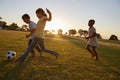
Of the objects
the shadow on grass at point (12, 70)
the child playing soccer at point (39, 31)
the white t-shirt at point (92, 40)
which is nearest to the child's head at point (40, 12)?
the child playing soccer at point (39, 31)

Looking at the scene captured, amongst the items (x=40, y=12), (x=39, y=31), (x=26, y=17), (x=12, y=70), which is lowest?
(x=12, y=70)

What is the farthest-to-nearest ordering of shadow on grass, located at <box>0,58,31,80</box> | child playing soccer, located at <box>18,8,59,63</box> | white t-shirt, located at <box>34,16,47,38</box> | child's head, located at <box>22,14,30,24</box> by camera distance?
child's head, located at <box>22,14,30,24</box> < white t-shirt, located at <box>34,16,47,38</box> < child playing soccer, located at <box>18,8,59,63</box> < shadow on grass, located at <box>0,58,31,80</box>

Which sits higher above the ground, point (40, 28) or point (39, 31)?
point (40, 28)

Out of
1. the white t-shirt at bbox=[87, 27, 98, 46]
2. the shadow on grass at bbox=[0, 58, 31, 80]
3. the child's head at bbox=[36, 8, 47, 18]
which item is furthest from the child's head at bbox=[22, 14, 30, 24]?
the white t-shirt at bbox=[87, 27, 98, 46]

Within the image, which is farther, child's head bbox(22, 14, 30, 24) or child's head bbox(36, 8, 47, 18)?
child's head bbox(22, 14, 30, 24)

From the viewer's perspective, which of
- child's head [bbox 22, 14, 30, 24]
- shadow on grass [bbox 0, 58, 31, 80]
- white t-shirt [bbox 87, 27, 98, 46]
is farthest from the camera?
white t-shirt [bbox 87, 27, 98, 46]

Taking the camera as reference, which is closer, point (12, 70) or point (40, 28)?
point (12, 70)

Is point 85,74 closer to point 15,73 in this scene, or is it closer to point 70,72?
point 70,72

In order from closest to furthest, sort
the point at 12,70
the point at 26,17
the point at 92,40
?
the point at 12,70, the point at 26,17, the point at 92,40

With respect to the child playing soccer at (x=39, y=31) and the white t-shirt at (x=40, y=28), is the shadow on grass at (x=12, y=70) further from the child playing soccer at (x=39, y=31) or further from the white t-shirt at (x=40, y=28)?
the white t-shirt at (x=40, y=28)

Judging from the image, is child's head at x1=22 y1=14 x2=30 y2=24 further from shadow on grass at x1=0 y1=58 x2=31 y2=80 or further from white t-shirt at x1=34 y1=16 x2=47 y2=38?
shadow on grass at x1=0 y1=58 x2=31 y2=80

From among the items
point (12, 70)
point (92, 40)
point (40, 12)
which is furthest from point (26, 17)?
point (92, 40)

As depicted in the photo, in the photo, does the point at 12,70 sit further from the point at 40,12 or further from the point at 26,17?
the point at 26,17

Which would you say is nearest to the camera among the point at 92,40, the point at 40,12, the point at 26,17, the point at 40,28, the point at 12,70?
the point at 12,70
